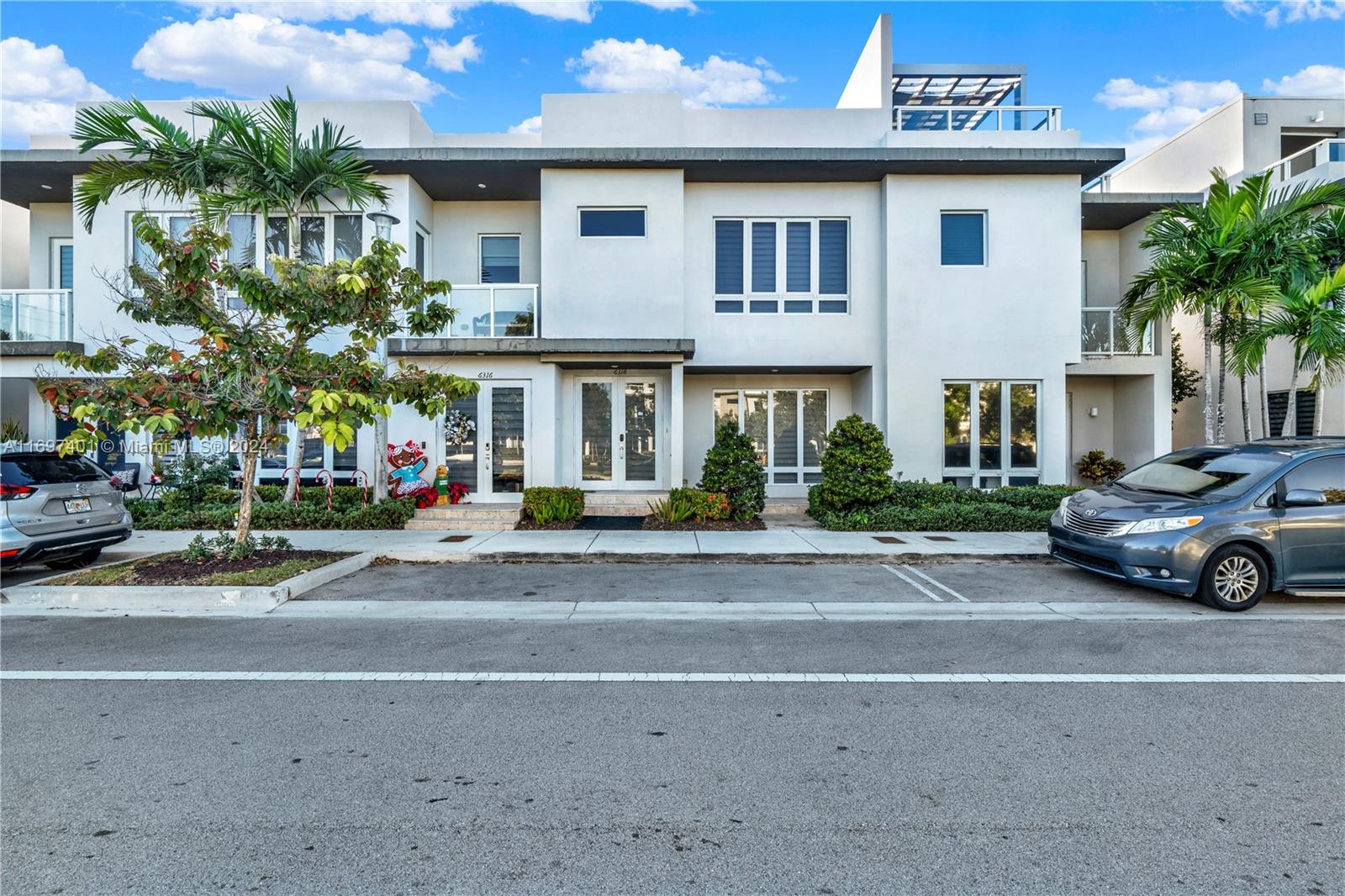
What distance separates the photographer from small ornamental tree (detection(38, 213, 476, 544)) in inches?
296

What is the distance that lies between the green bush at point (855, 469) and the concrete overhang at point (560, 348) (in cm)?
330

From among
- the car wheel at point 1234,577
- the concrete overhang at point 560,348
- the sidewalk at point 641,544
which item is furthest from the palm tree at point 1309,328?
the concrete overhang at point 560,348

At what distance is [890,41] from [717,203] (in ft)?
16.8

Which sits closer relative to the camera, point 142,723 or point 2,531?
point 142,723

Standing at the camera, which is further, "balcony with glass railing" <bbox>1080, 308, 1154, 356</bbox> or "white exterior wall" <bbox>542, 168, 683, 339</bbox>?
"balcony with glass railing" <bbox>1080, 308, 1154, 356</bbox>

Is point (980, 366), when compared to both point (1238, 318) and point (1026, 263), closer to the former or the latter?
point (1026, 263)

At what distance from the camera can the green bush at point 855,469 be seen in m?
12.3

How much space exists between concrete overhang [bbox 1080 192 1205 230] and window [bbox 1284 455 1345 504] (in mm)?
8544

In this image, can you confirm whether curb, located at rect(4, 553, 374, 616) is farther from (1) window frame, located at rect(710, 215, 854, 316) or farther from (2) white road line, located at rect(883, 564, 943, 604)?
(1) window frame, located at rect(710, 215, 854, 316)

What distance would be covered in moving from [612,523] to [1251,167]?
1826 cm

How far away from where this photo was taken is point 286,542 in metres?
9.42

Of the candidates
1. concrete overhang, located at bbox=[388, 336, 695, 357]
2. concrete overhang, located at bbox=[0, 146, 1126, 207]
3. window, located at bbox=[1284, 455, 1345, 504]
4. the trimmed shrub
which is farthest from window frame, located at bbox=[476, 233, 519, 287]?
window, located at bbox=[1284, 455, 1345, 504]

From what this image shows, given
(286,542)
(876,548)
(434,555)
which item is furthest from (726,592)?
(286,542)

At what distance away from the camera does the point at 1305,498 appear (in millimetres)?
7238
